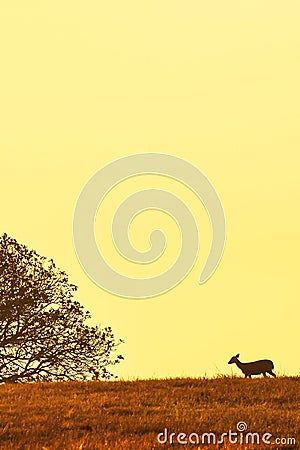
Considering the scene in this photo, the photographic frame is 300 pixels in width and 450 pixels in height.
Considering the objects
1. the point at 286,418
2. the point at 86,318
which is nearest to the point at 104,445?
the point at 286,418

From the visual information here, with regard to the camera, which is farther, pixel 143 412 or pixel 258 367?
pixel 258 367

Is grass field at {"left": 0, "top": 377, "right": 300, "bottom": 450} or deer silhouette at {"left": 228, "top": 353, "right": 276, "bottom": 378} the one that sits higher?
deer silhouette at {"left": 228, "top": 353, "right": 276, "bottom": 378}

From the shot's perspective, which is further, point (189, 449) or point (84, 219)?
point (84, 219)

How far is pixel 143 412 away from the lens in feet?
70.6

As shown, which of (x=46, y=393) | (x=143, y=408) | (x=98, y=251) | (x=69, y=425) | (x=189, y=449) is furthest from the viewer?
(x=98, y=251)

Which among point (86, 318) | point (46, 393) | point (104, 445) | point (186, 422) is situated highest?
point (86, 318)

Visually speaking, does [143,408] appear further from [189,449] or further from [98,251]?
[98,251]

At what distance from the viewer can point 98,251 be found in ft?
107

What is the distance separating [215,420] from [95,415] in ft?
8.80

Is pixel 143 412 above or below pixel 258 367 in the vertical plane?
below

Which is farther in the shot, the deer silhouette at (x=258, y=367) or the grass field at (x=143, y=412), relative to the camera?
the deer silhouette at (x=258, y=367)

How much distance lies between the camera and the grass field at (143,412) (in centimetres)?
1909

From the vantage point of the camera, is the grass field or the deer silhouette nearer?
the grass field

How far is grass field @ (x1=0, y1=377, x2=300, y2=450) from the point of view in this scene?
752 inches
